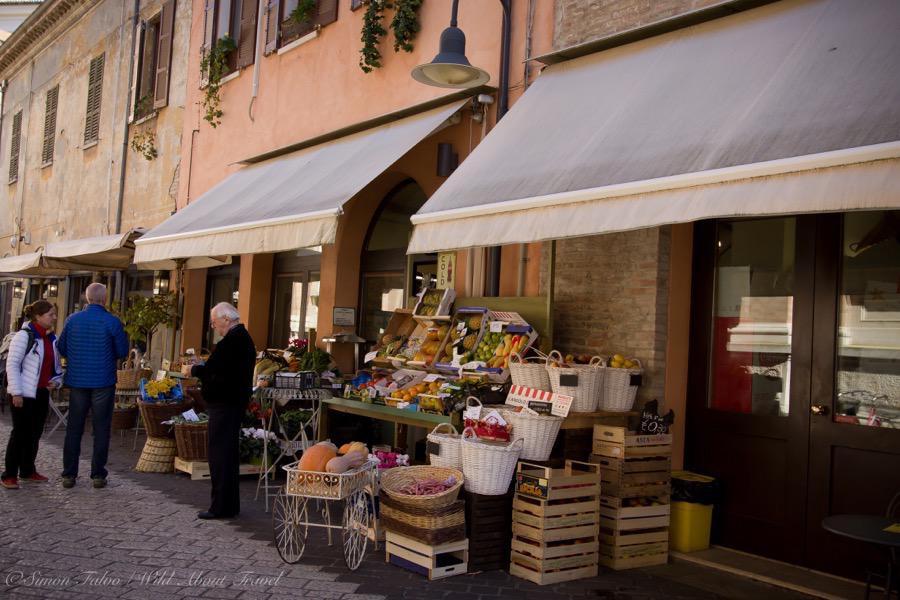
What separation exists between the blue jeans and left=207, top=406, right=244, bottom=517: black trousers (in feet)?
5.25

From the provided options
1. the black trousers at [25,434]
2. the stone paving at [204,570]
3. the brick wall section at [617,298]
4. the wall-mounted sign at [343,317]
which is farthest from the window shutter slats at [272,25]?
the stone paving at [204,570]

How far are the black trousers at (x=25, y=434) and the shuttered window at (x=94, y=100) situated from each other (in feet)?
36.8

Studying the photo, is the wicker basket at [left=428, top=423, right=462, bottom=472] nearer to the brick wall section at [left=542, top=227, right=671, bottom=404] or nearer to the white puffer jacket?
the brick wall section at [left=542, top=227, right=671, bottom=404]

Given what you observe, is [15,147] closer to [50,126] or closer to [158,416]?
[50,126]

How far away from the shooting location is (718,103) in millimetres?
4938

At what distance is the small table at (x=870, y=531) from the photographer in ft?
13.3

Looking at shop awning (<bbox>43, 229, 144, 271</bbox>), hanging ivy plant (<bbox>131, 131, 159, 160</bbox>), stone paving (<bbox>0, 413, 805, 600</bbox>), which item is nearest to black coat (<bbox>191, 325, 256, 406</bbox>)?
stone paving (<bbox>0, 413, 805, 600</bbox>)

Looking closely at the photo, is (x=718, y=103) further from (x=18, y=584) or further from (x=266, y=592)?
(x=18, y=584)

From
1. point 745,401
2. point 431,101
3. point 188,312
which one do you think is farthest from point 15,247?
point 745,401

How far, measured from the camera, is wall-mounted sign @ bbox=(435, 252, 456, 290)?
806 cm

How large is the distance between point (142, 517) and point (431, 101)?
4.68 metres

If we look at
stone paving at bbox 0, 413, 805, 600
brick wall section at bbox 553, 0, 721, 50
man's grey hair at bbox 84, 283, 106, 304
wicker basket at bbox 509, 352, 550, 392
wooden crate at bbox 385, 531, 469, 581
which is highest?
brick wall section at bbox 553, 0, 721, 50

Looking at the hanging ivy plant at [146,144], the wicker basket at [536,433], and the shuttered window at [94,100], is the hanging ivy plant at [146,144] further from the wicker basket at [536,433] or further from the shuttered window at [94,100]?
the wicker basket at [536,433]

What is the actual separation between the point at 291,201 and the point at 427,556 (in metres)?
3.94
